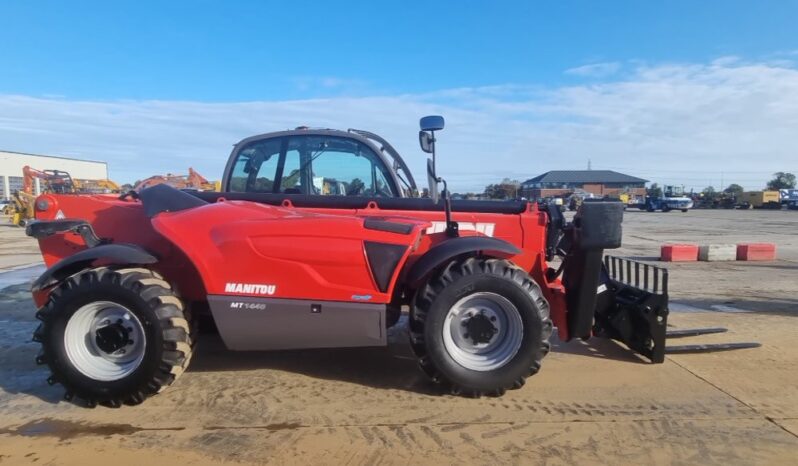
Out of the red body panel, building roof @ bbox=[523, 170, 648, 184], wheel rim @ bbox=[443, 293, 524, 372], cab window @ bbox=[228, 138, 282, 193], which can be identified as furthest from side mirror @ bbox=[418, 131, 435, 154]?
building roof @ bbox=[523, 170, 648, 184]

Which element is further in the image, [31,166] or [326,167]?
[31,166]

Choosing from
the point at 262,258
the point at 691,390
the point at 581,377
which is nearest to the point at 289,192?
the point at 262,258

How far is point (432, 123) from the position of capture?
13.5 ft

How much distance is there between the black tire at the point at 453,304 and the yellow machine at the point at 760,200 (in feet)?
199

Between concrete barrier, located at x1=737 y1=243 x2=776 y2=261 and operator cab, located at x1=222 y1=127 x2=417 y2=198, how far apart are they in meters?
10.9

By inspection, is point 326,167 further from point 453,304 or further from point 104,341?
point 104,341

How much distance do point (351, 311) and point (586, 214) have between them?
2.04 metres

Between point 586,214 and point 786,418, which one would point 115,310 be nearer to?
point 586,214

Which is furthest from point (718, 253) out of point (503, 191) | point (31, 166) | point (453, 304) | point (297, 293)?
point (31, 166)

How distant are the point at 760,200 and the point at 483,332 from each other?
2412 inches

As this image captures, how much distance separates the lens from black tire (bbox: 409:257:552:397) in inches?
159

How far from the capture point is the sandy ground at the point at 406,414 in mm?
3291

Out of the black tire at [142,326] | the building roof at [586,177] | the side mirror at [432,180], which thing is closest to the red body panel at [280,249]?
the side mirror at [432,180]

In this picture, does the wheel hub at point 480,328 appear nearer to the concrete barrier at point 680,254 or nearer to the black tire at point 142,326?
the black tire at point 142,326
